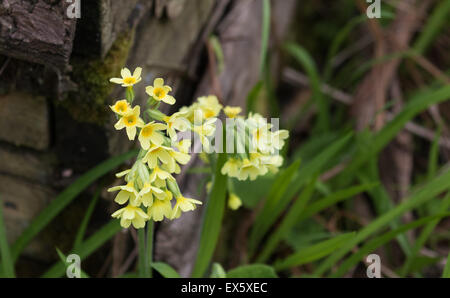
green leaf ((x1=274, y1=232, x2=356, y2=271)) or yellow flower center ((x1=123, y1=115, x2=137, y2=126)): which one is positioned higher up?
yellow flower center ((x1=123, y1=115, x2=137, y2=126))

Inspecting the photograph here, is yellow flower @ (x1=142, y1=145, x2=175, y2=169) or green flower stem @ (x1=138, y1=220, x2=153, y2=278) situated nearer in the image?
yellow flower @ (x1=142, y1=145, x2=175, y2=169)

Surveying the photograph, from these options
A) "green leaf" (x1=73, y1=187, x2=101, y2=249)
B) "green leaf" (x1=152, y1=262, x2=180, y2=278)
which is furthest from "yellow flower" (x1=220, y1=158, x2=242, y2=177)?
"green leaf" (x1=73, y1=187, x2=101, y2=249)

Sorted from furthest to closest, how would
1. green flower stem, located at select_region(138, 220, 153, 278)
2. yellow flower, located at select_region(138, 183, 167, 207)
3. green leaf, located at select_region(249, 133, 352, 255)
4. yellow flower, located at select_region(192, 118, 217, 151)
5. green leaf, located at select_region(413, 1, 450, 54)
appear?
green leaf, located at select_region(413, 1, 450, 54), green leaf, located at select_region(249, 133, 352, 255), green flower stem, located at select_region(138, 220, 153, 278), yellow flower, located at select_region(192, 118, 217, 151), yellow flower, located at select_region(138, 183, 167, 207)

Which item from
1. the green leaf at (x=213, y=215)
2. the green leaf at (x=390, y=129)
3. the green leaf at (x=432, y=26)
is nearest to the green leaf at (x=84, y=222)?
the green leaf at (x=213, y=215)

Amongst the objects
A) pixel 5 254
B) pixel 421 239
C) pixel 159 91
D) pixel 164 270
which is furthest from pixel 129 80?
pixel 421 239

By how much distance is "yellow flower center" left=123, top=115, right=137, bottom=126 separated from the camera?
1.10 meters

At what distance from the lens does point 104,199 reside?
166cm

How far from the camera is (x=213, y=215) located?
149 centimetres

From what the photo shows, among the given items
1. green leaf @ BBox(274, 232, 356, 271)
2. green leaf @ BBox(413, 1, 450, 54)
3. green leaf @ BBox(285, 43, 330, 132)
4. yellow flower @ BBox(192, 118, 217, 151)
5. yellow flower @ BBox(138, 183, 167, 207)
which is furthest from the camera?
green leaf @ BBox(413, 1, 450, 54)

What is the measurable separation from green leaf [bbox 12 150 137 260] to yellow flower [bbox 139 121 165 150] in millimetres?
335

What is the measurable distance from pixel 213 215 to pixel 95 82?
20.0 inches

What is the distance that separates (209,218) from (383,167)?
4.18 ft

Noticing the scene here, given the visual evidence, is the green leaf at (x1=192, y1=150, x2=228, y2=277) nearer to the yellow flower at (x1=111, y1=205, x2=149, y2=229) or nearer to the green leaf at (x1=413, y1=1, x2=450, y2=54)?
the yellow flower at (x1=111, y1=205, x2=149, y2=229)
